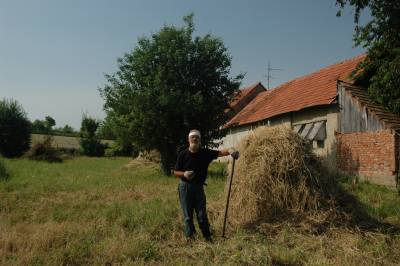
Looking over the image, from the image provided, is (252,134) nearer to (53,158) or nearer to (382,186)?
(382,186)

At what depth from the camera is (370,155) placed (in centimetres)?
1307

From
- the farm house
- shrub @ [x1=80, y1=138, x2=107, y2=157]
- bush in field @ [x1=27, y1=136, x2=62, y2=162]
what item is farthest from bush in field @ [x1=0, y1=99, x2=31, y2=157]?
the farm house

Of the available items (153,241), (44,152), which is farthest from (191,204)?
(44,152)

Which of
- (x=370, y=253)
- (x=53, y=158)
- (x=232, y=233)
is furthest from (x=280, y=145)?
(x=53, y=158)

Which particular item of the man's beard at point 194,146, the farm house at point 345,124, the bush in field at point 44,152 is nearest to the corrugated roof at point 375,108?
the farm house at point 345,124

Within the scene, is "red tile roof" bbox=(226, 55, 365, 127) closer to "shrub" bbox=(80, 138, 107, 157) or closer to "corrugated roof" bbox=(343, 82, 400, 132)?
"corrugated roof" bbox=(343, 82, 400, 132)

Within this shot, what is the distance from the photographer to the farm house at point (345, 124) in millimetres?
12531

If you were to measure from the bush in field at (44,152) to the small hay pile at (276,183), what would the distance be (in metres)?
26.3

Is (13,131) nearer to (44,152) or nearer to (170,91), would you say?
(44,152)

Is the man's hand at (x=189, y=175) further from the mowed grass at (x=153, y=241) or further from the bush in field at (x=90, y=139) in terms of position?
the bush in field at (x=90, y=139)

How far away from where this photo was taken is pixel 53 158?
30.6 meters

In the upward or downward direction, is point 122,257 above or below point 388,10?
below

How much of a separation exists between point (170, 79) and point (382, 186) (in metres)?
9.37

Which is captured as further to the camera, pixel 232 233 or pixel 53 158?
pixel 53 158
